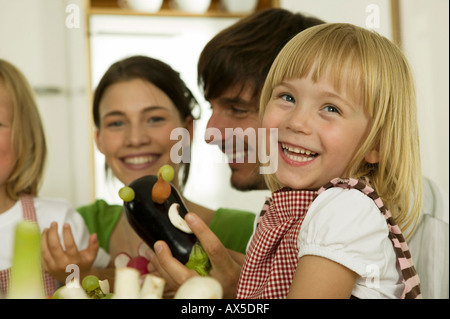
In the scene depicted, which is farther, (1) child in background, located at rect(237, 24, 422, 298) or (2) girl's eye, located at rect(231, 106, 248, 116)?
(2) girl's eye, located at rect(231, 106, 248, 116)

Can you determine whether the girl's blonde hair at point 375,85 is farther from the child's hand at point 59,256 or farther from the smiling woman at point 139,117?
the child's hand at point 59,256

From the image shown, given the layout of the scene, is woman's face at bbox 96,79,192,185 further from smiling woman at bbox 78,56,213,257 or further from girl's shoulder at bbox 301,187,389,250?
girl's shoulder at bbox 301,187,389,250

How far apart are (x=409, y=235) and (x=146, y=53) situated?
1.36 feet

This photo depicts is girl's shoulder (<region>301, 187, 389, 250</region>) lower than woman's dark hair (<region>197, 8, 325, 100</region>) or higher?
lower

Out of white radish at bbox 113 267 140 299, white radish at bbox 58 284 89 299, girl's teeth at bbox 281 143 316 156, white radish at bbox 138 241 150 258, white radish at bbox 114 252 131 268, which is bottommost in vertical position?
white radish at bbox 114 252 131 268

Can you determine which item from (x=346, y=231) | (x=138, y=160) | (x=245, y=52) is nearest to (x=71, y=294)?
(x=346, y=231)

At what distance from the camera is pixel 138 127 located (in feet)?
2.29

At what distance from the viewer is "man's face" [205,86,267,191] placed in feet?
2.25

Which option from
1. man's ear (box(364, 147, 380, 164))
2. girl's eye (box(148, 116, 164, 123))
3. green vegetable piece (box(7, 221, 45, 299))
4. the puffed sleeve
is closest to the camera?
green vegetable piece (box(7, 221, 45, 299))

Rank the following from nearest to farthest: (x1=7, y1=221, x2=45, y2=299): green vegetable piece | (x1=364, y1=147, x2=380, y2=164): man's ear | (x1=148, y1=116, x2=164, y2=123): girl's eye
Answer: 1. (x1=7, y1=221, x2=45, y2=299): green vegetable piece
2. (x1=364, y1=147, x2=380, y2=164): man's ear
3. (x1=148, y1=116, x2=164, y2=123): girl's eye

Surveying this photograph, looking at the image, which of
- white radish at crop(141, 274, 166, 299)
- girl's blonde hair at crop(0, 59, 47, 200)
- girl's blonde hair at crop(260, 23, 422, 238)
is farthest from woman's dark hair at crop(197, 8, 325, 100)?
white radish at crop(141, 274, 166, 299)

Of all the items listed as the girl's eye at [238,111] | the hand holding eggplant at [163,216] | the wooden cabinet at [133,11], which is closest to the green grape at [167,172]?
the hand holding eggplant at [163,216]

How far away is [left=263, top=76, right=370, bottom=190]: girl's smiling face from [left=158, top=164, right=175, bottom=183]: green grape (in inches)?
5.0

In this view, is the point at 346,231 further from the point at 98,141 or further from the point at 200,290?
the point at 98,141
